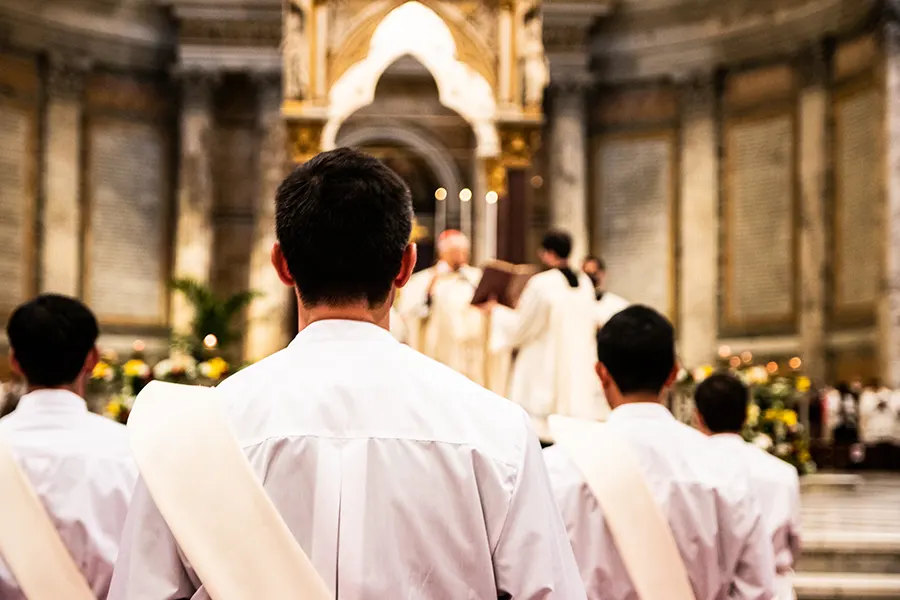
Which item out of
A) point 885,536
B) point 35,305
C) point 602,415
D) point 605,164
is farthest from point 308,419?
point 605,164

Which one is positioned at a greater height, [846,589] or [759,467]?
[759,467]

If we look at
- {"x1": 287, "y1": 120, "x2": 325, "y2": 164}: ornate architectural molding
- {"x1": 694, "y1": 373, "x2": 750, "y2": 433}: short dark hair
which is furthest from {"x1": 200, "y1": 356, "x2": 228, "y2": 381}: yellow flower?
{"x1": 694, "y1": 373, "x2": 750, "y2": 433}: short dark hair

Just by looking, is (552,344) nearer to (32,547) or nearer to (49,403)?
(49,403)

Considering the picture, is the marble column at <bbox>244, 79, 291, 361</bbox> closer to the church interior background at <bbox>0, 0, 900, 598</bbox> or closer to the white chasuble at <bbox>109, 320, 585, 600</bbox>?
the church interior background at <bbox>0, 0, 900, 598</bbox>

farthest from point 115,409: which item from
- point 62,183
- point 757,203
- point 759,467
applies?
point 757,203

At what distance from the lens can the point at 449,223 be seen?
1884cm

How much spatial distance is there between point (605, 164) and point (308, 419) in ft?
57.6

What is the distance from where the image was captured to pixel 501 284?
959cm

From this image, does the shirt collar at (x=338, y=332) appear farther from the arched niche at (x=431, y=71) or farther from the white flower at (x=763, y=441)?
the arched niche at (x=431, y=71)

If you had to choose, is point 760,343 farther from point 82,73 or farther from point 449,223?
point 82,73

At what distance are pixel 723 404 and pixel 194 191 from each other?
15.0 meters

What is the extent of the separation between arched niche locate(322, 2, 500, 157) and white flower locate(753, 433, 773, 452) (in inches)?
129

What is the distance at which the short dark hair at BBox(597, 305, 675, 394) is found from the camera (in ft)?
10.3

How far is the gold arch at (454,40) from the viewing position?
1096 centimetres
